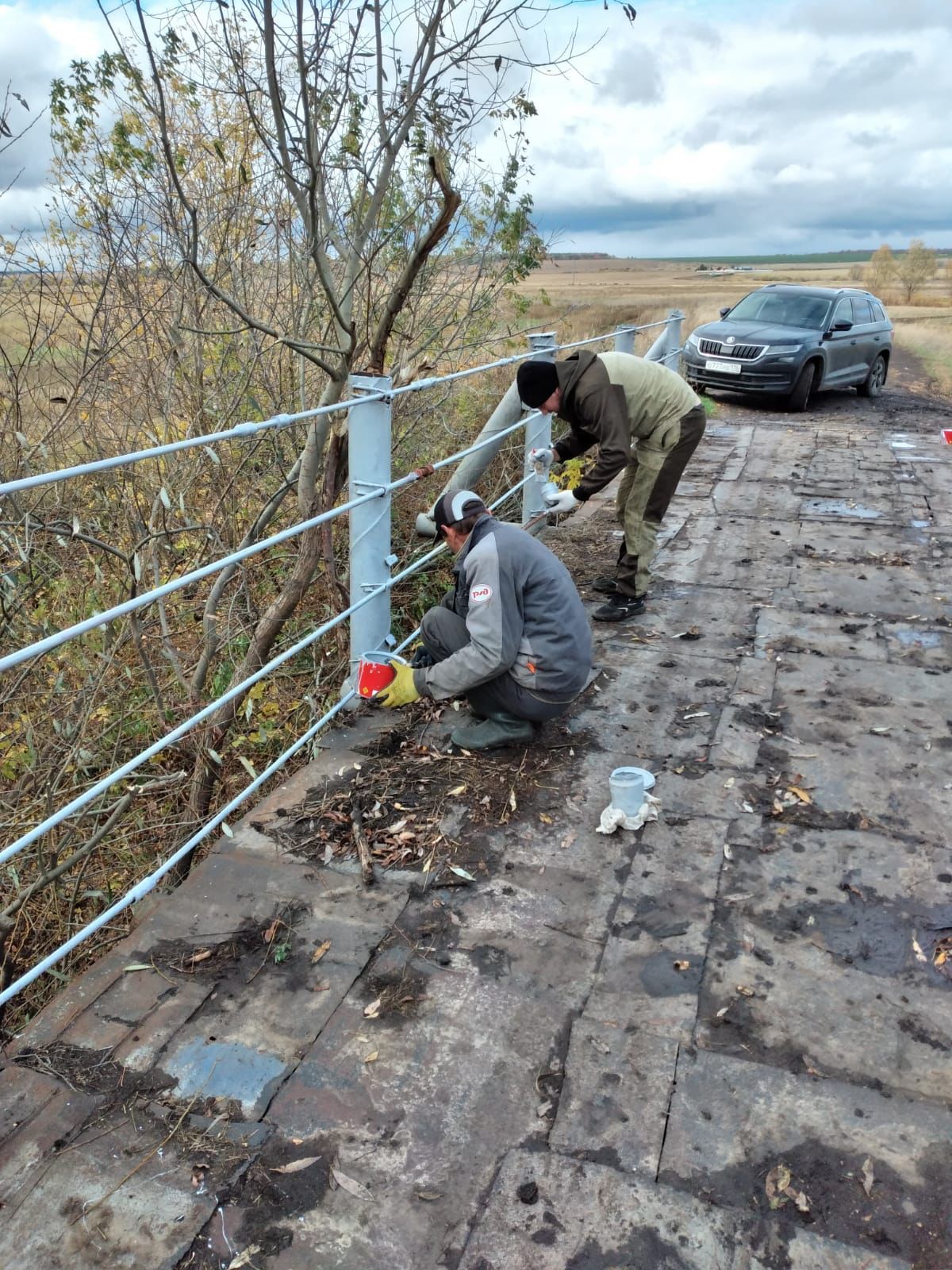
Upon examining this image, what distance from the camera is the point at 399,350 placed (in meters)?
6.39

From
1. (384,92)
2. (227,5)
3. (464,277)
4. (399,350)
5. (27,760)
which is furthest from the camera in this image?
(464,277)

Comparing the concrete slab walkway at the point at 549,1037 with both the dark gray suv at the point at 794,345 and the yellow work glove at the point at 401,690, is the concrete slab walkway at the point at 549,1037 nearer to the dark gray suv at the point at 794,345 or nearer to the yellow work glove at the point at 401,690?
the yellow work glove at the point at 401,690

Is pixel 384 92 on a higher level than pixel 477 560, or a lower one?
higher

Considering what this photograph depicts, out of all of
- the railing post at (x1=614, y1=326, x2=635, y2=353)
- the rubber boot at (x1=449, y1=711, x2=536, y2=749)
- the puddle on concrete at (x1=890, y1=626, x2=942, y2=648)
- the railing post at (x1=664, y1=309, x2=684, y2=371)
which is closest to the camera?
the rubber boot at (x1=449, y1=711, x2=536, y2=749)

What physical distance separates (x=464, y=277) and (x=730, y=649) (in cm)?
392

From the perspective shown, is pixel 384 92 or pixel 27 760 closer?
pixel 384 92

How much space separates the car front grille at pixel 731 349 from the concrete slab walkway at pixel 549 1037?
9.38 m

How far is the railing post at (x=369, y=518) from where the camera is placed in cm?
345

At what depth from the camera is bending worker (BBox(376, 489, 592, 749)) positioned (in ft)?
10.9

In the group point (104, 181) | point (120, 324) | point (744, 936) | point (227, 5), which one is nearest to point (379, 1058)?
point (744, 936)

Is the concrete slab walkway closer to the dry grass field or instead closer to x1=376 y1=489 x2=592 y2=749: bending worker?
x1=376 y1=489 x2=592 y2=749: bending worker

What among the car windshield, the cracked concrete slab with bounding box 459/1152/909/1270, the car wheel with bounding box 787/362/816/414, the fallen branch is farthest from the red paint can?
the car windshield

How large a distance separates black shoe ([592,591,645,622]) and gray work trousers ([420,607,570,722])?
1.44m

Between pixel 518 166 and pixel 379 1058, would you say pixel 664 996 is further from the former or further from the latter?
pixel 518 166
